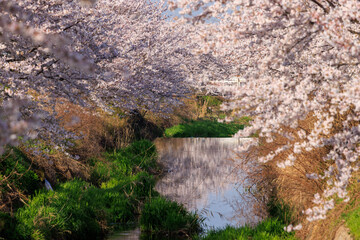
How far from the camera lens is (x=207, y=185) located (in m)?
15.5

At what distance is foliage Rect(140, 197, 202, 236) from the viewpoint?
10000mm

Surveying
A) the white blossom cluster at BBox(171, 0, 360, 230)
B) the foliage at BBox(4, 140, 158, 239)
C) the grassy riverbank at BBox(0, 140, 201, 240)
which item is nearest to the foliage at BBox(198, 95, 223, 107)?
the foliage at BBox(4, 140, 158, 239)

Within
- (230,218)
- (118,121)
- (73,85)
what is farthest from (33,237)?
(118,121)

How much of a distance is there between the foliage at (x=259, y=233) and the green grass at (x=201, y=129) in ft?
63.5

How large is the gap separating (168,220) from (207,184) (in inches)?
226

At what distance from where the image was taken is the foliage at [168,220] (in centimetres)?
1000

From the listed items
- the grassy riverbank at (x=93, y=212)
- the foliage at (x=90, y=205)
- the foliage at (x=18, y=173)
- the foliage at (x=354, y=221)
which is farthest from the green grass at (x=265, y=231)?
the foliage at (x=18, y=173)

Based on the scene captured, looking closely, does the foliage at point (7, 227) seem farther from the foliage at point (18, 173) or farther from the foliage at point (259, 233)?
the foliage at point (259, 233)

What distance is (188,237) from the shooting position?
977 centimetres

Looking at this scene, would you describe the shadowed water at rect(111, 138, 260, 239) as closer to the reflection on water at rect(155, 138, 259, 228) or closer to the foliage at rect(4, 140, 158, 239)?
the reflection on water at rect(155, 138, 259, 228)

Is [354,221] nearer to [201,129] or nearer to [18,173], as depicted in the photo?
[18,173]

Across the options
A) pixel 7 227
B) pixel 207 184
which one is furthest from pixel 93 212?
pixel 207 184

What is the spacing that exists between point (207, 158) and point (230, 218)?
33.5 ft

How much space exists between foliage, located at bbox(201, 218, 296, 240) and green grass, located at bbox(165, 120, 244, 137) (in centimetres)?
1936
